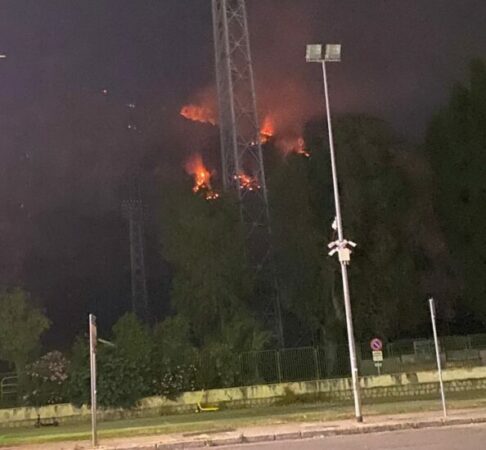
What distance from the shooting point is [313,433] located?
17422 mm

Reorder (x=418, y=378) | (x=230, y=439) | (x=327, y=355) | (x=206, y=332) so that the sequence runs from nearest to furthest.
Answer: (x=230, y=439) < (x=418, y=378) < (x=327, y=355) < (x=206, y=332)

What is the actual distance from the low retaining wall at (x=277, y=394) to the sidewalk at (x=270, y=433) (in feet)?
27.5

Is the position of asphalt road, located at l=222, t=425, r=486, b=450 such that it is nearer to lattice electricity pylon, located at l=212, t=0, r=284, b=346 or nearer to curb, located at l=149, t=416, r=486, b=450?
curb, located at l=149, t=416, r=486, b=450

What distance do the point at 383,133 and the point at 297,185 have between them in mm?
4752

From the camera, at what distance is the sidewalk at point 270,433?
1681cm

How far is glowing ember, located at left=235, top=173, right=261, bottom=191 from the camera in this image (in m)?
36.1

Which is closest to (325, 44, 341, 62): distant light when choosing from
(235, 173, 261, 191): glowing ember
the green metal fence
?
the green metal fence

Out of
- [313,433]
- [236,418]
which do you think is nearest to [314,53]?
[313,433]

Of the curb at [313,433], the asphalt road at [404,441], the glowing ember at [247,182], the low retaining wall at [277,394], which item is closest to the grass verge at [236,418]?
the low retaining wall at [277,394]

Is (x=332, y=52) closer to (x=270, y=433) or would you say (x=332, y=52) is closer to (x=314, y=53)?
(x=314, y=53)

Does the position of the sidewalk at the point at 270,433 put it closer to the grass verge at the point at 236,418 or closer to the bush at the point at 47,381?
the grass verge at the point at 236,418

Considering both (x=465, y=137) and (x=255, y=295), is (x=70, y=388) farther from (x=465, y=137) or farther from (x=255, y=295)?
(x=465, y=137)

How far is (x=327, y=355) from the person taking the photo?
30938mm

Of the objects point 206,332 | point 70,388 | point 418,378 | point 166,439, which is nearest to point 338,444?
point 166,439
